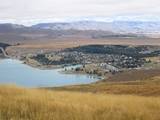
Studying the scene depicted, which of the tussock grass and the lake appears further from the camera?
the lake

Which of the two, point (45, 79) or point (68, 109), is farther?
point (45, 79)

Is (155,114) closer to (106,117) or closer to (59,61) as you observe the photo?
(106,117)

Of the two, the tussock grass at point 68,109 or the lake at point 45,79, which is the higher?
the tussock grass at point 68,109

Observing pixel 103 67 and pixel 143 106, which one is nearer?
pixel 143 106

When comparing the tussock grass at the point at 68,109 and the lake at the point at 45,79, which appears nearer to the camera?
the tussock grass at the point at 68,109

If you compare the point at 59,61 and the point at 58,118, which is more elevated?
the point at 58,118

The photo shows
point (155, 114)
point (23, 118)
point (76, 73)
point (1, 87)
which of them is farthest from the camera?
point (76, 73)

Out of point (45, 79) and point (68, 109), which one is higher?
point (68, 109)

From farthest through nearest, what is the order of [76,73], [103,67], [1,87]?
[103,67]
[76,73]
[1,87]

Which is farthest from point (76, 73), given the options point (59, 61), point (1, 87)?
point (1, 87)

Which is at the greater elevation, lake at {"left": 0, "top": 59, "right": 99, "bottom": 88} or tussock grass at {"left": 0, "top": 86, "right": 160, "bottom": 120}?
tussock grass at {"left": 0, "top": 86, "right": 160, "bottom": 120}
